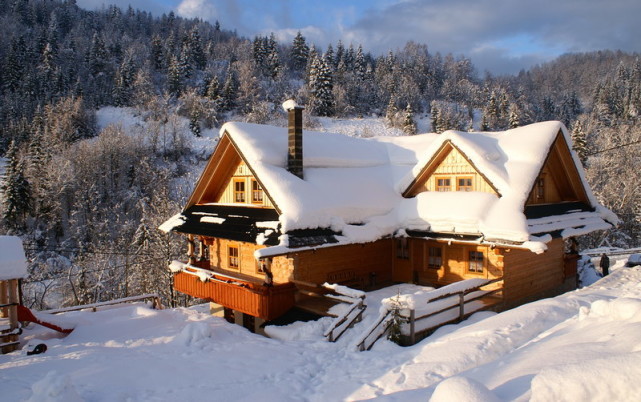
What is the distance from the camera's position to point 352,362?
32.7 ft

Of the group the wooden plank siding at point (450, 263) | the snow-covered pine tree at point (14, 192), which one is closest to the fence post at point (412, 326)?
the wooden plank siding at point (450, 263)

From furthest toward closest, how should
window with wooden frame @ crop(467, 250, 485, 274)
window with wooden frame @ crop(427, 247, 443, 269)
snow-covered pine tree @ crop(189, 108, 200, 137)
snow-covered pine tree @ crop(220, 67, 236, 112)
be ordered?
snow-covered pine tree @ crop(220, 67, 236, 112), snow-covered pine tree @ crop(189, 108, 200, 137), window with wooden frame @ crop(427, 247, 443, 269), window with wooden frame @ crop(467, 250, 485, 274)

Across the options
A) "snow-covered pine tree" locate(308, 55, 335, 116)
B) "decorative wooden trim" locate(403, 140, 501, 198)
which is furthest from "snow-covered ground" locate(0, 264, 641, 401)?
"snow-covered pine tree" locate(308, 55, 335, 116)

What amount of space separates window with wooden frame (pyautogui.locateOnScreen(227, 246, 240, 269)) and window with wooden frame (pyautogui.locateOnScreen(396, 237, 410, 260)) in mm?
6686

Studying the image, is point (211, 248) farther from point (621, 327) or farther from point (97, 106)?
point (97, 106)

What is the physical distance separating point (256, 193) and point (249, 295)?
165 inches

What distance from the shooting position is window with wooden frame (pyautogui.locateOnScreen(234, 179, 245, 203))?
1712cm

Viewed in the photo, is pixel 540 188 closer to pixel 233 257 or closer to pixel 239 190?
pixel 239 190

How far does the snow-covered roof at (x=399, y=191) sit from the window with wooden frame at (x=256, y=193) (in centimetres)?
156

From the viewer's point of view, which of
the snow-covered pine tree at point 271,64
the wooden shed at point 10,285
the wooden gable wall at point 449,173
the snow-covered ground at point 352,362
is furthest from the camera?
the snow-covered pine tree at point 271,64

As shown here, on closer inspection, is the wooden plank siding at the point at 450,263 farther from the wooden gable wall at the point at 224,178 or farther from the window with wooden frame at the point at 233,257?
the window with wooden frame at the point at 233,257

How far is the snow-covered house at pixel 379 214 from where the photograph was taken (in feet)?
45.9

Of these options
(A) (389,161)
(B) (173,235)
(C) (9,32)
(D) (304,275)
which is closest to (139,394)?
(D) (304,275)

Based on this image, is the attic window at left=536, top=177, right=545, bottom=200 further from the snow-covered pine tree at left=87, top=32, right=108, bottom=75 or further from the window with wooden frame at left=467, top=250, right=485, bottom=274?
the snow-covered pine tree at left=87, top=32, right=108, bottom=75
